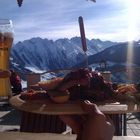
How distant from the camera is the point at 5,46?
229 cm

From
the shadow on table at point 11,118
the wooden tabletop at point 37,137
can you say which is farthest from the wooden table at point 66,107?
the shadow on table at point 11,118

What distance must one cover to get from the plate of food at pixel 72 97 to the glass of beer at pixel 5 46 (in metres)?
0.23

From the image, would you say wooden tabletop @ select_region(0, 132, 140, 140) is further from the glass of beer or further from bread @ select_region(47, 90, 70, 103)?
the glass of beer

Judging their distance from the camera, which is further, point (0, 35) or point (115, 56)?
point (115, 56)

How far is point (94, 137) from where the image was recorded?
1341 millimetres

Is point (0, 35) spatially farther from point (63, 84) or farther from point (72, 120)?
point (72, 120)

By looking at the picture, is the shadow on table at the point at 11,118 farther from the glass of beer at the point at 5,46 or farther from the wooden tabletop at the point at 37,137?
the wooden tabletop at the point at 37,137

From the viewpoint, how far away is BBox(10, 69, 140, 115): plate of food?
1813mm

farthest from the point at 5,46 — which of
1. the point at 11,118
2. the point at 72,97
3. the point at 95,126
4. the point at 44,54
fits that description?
the point at 44,54

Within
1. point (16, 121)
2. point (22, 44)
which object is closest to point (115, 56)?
point (22, 44)

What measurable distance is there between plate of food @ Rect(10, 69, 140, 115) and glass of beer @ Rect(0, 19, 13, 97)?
0.76 feet

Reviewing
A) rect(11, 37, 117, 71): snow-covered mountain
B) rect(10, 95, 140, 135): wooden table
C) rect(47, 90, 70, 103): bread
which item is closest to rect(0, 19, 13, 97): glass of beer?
rect(10, 95, 140, 135): wooden table

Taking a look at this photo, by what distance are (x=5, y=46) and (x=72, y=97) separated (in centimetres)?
56

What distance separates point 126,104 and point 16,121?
19.4ft
